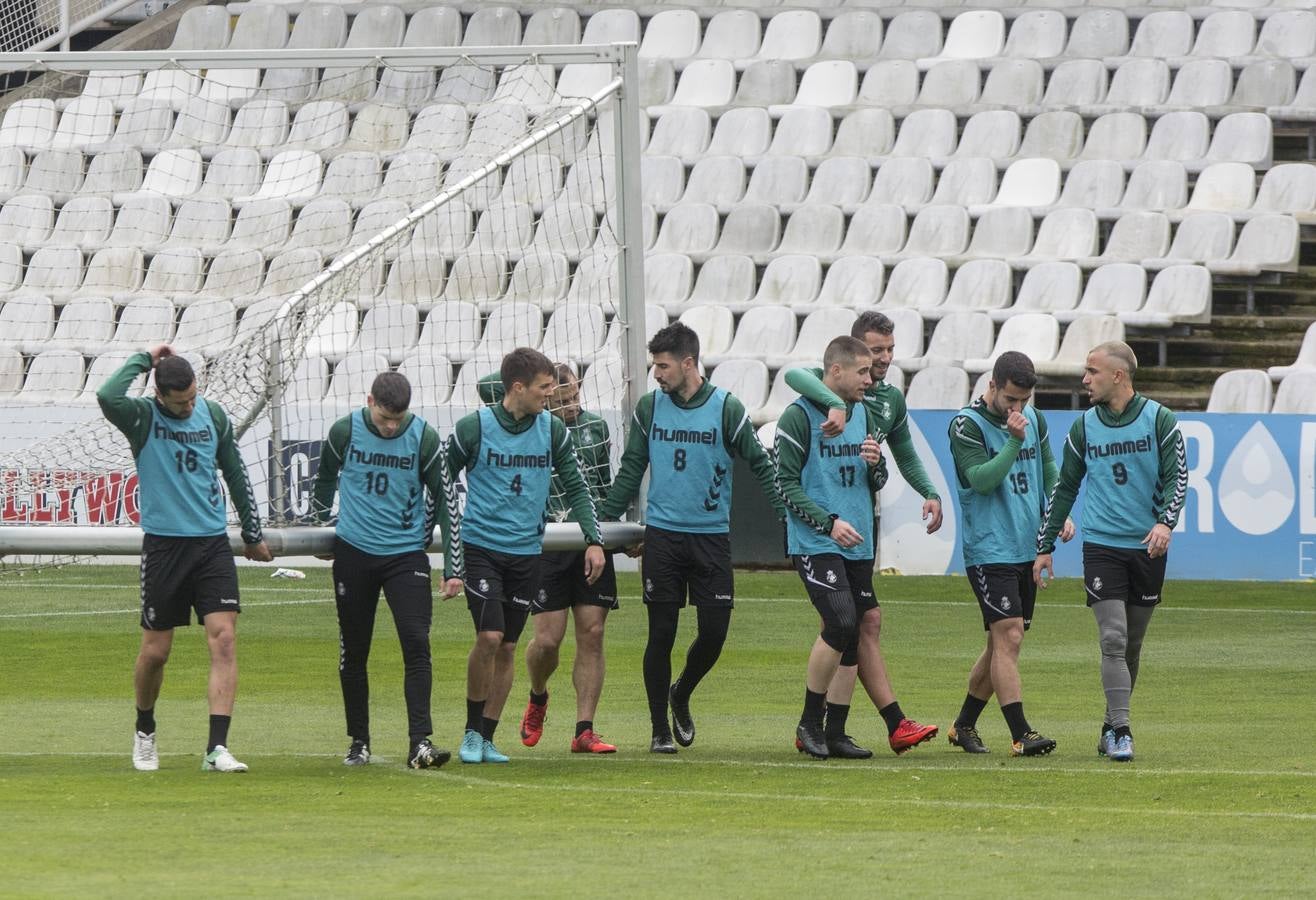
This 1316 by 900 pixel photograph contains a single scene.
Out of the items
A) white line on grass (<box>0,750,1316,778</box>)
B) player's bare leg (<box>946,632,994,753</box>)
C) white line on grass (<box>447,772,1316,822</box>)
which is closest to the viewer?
white line on grass (<box>447,772,1316,822</box>)

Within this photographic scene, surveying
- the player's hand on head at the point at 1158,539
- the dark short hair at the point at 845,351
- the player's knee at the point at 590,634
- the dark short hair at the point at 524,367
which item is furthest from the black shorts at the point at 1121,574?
the dark short hair at the point at 524,367

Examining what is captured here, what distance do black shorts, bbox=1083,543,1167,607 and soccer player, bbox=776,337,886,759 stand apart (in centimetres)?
106

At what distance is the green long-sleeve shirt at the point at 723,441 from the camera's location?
1021cm

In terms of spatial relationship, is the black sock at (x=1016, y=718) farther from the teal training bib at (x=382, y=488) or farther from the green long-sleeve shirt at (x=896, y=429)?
the teal training bib at (x=382, y=488)

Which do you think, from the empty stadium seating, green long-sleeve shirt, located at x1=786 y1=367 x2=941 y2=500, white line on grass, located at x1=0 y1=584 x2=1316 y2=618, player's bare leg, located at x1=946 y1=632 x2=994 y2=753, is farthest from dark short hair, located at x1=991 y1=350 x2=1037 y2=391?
white line on grass, located at x1=0 y1=584 x2=1316 y2=618

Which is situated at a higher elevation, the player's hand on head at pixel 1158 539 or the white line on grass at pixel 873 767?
the player's hand on head at pixel 1158 539

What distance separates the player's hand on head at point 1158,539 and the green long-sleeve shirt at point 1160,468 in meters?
0.05

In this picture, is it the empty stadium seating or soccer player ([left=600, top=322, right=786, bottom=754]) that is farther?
the empty stadium seating

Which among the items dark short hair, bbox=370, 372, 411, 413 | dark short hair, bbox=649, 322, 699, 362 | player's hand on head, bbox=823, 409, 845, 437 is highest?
dark short hair, bbox=649, 322, 699, 362

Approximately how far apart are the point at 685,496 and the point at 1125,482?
83.1 inches

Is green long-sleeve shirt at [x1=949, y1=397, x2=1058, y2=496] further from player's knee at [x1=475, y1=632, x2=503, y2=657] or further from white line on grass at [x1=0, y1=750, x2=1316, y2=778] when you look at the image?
player's knee at [x1=475, y1=632, x2=503, y2=657]

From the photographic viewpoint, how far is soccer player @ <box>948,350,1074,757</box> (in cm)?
1005

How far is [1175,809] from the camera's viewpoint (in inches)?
321

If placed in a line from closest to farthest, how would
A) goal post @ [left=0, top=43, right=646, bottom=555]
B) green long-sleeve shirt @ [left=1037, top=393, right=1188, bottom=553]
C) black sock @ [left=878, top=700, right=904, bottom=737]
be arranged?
green long-sleeve shirt @ [left=1037, top=393, right=1188, bottom=553], black sock @ [left=878, top=700, right=904, bottom=737], goal post @ [left=0, top=43, right=646, bottom=555]
